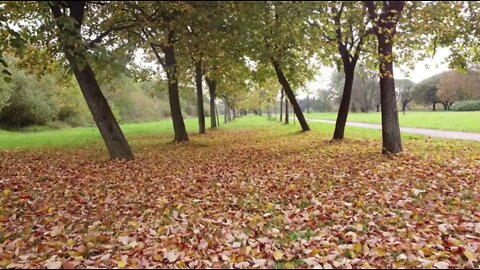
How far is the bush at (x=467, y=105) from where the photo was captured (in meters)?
66.0

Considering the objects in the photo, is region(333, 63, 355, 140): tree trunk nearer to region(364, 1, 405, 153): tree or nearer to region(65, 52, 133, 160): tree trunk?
region(364, 1, 405, 153): tree

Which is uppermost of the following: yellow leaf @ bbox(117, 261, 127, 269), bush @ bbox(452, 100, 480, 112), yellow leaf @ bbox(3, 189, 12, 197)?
bush @ bbox(452, 100, 480, 112)

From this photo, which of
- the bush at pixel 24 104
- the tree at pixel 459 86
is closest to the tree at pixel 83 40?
the bush at pixel 24 104

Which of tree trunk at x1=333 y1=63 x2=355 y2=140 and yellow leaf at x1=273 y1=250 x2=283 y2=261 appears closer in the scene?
yellow leaf at x1=273 y1=250 x2=283 y2=261

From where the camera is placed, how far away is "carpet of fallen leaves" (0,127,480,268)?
494 cm

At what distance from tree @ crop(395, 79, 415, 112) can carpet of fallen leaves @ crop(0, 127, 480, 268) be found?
102m

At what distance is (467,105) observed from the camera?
68.2 metres

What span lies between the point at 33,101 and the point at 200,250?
1622 inches

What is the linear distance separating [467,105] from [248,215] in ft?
239

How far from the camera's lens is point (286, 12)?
26.5 feet

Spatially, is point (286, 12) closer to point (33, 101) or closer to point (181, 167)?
point (181, 167)

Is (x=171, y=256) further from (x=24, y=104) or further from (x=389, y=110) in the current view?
(x=24, y=104)

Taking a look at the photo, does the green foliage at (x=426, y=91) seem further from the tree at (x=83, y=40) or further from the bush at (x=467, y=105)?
the tree at (x=83, y=40)

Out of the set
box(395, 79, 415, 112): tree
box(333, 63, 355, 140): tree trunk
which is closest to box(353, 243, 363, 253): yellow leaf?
box(333, 63, 355, 140): tree trunk
